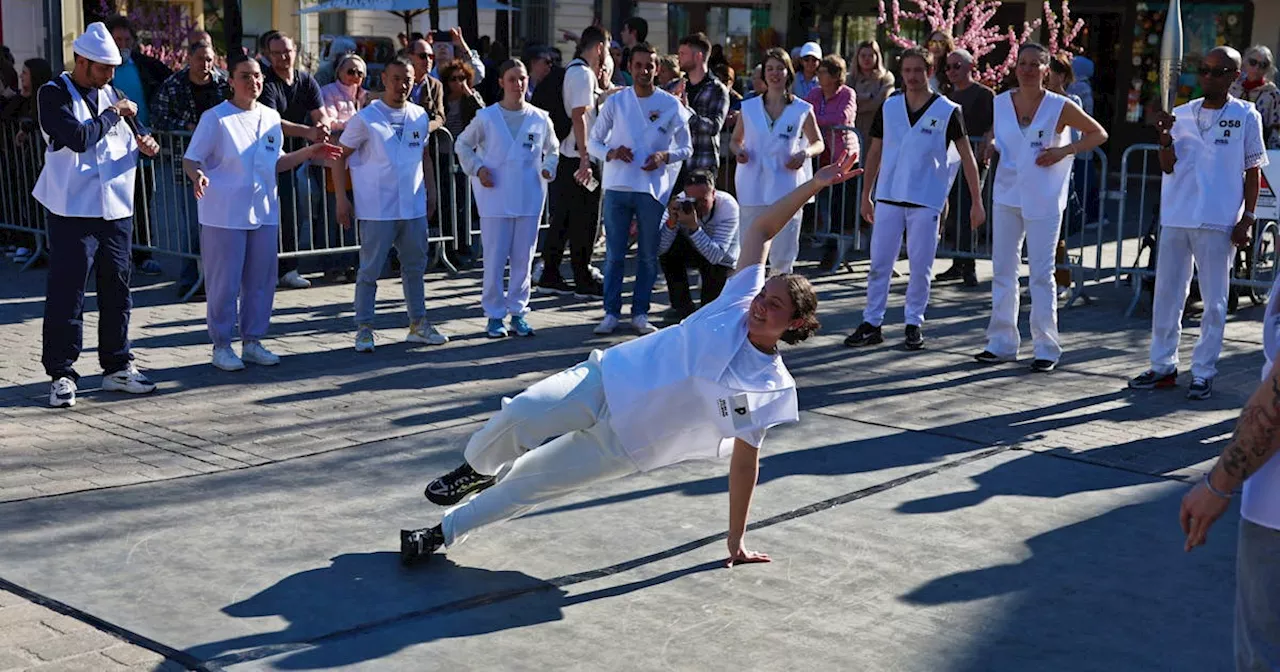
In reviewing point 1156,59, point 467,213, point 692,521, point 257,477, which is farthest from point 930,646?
point 1156,59

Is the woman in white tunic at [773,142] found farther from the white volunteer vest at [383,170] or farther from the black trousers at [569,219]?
the white volunteer vest at [383,170]

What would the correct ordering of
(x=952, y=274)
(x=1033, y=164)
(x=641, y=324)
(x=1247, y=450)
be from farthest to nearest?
(x=952, y=274)
(x=641, y=324)
(x=1033, y=164)
(x=1247, y=450)

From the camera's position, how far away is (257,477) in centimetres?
703

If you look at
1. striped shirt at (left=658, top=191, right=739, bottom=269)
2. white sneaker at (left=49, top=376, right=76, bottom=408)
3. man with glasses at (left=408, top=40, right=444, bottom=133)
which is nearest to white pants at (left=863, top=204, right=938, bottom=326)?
striped shirt at (left=658, top=191, right=739, bottom=269)

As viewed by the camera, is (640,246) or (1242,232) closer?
(1242,232)

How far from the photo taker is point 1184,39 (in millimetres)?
25219

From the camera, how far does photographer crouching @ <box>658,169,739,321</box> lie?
10.4 meters

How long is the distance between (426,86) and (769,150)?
10.1ft

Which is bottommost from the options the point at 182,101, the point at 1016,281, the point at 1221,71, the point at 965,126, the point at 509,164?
the point at 1016,281

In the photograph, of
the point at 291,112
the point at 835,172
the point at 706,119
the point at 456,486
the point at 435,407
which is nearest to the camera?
the point at 456,486

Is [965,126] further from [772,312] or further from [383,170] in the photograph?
[772,312]

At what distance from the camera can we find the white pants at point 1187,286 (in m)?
8.96

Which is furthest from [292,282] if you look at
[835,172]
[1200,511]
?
[1200,511]

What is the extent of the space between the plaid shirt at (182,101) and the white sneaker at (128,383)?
3.48 meters
